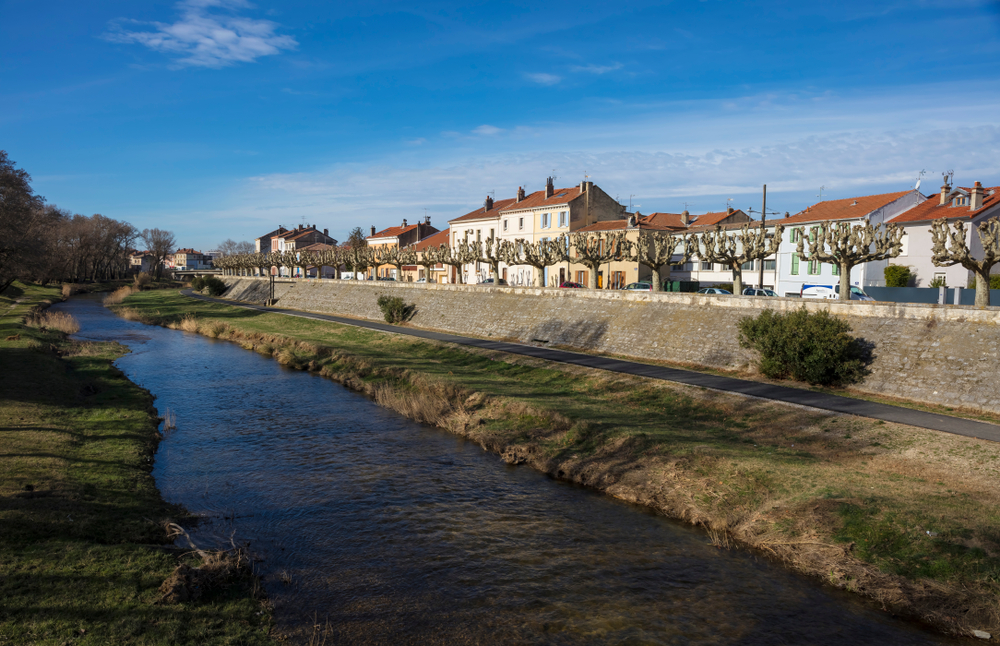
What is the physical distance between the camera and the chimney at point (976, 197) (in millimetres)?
42469

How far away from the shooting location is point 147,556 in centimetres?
897

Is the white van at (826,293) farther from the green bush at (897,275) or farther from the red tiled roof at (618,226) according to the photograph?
the red tiled roof at (618,226)

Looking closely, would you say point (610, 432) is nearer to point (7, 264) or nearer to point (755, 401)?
point (755, 401)

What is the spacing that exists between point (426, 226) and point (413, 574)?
9130 cm

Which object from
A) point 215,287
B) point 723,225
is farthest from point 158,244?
point 723,225

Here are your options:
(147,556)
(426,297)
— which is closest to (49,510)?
(147,556)

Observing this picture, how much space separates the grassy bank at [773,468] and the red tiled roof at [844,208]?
3583 cm

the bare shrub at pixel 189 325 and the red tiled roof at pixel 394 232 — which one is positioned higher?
the red tiled roof at pixel 394 232

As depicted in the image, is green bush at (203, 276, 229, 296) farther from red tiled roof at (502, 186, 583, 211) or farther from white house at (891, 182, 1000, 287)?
white house at (891, 182, 1000, 287)

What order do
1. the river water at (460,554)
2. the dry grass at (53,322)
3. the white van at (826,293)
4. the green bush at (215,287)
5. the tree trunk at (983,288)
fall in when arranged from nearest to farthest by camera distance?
the river water at (460,554)
the tree trunk at (983,288)
the white van at (826,293)
the dry grass at (53,322)
the green bush at (215,287)

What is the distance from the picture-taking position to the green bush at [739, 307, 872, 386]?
19.9m

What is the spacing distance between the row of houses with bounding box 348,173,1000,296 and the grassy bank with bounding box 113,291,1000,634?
1959 centimetres

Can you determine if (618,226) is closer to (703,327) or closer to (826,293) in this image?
(826,293)

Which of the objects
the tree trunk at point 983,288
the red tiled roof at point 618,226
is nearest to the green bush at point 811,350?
the tree trunk at point 983,288
